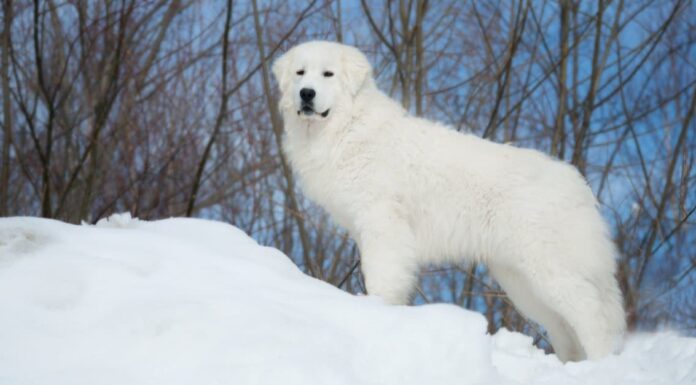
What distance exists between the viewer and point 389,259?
460 centimetres

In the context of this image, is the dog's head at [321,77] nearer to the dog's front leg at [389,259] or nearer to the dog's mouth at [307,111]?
the dog's mouth at [307,111]

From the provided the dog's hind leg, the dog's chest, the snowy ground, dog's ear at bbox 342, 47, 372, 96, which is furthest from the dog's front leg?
the snowy ground

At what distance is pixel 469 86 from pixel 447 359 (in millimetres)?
5838

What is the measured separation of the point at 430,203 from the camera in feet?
15.9

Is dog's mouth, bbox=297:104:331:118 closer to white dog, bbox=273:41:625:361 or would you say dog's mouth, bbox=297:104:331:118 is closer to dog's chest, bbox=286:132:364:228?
white dog, bbox=273:41:625:361

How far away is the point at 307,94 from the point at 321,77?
15 cm

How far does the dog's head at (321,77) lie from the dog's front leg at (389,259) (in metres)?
0.81

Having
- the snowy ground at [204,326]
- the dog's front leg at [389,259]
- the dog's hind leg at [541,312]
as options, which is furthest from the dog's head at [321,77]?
the snowy ground at [204,326]

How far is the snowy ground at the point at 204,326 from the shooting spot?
2611mm

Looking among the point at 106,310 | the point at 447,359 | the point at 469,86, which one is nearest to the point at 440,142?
the point at 447,359

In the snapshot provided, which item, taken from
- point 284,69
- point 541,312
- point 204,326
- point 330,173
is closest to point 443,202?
point 330,173

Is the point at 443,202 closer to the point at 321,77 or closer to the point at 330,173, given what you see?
the point at 330,173

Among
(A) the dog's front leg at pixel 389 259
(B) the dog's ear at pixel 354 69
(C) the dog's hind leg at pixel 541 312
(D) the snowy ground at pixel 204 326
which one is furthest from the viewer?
(B) the dog's ear at pixel 354 69

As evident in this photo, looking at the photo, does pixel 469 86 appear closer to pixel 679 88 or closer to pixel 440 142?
pixel 679 88
